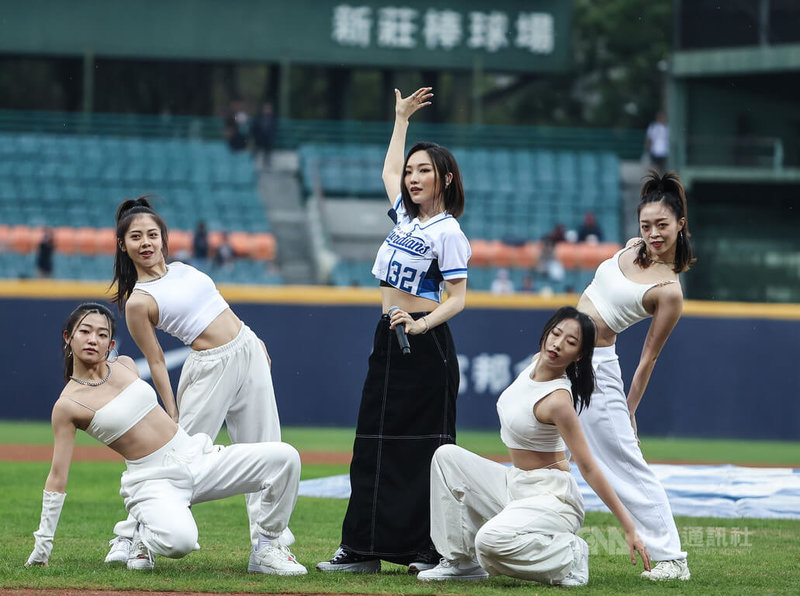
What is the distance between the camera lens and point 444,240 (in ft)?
20.9

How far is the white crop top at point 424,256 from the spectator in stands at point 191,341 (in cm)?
95

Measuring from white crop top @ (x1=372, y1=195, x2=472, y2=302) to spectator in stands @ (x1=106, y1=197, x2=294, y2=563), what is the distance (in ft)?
3.12

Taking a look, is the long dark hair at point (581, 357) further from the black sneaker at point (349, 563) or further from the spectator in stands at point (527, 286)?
the spectator in stands at point (527, 286)

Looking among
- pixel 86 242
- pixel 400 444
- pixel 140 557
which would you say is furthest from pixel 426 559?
pixel 86 242

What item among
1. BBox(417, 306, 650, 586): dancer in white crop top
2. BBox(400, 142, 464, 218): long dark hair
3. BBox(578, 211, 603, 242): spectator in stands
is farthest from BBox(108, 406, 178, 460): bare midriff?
BBox(578, 211, 603, 242): spectator in stands

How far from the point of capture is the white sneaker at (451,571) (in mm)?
6125

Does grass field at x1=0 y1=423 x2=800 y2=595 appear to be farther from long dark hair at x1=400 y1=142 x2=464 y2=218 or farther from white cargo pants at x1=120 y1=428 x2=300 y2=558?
long dark hair at x1=400 y1=142 x2=464 y2=218

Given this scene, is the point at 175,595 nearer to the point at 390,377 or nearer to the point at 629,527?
the point at 390,377

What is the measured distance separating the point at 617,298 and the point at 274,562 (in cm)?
216

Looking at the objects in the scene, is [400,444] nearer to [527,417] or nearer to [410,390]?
[410,390]

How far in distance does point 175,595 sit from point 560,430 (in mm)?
1886

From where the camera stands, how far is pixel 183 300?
6.67 metres

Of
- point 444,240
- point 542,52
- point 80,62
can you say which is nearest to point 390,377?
point 444,240

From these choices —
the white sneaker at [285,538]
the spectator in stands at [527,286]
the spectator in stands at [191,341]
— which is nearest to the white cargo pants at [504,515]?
the white sneaker at [285,538]
